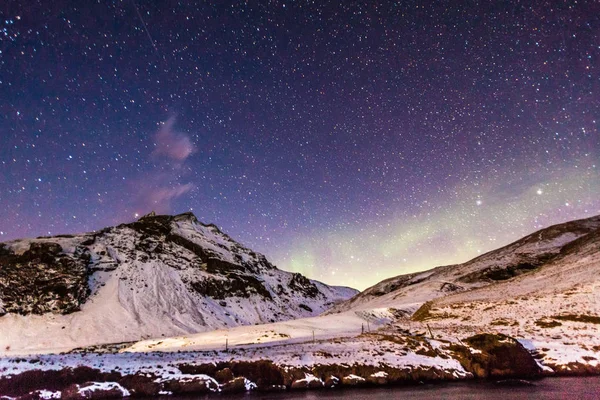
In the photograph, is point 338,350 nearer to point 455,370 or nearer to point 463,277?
point 455,370

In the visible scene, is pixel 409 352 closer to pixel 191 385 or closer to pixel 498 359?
pixel 498 359

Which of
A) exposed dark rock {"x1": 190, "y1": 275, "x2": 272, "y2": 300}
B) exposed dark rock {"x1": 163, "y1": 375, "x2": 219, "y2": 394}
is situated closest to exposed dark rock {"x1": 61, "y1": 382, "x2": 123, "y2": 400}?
exposed dark rock {"x1": 163, "y1": 375, "x2": 219, "y2": 394}

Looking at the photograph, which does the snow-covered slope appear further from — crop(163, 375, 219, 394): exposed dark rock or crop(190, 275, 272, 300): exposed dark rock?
crop(163, 375, 219, 394): exposed dark rock

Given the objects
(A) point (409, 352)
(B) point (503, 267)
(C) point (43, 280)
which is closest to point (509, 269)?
(B) point (503, 267)

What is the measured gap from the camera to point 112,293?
14725cm

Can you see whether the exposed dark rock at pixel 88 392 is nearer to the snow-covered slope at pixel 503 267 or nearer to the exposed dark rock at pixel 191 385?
the exposed dark rock at pixel 191 385

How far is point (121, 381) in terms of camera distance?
1222 inches

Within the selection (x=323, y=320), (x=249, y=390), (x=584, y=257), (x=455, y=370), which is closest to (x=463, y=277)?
(x=584, y=257)

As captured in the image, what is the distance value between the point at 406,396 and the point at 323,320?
6830 cm

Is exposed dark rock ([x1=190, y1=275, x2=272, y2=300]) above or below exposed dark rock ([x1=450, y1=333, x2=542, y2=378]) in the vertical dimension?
above

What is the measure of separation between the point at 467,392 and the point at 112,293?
152170 millimetres

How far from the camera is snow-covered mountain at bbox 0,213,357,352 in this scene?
4783 inches

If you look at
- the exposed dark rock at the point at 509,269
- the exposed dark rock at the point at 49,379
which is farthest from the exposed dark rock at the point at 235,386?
the exposed dark rock at the point at 509,269

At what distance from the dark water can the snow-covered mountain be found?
359 ft
